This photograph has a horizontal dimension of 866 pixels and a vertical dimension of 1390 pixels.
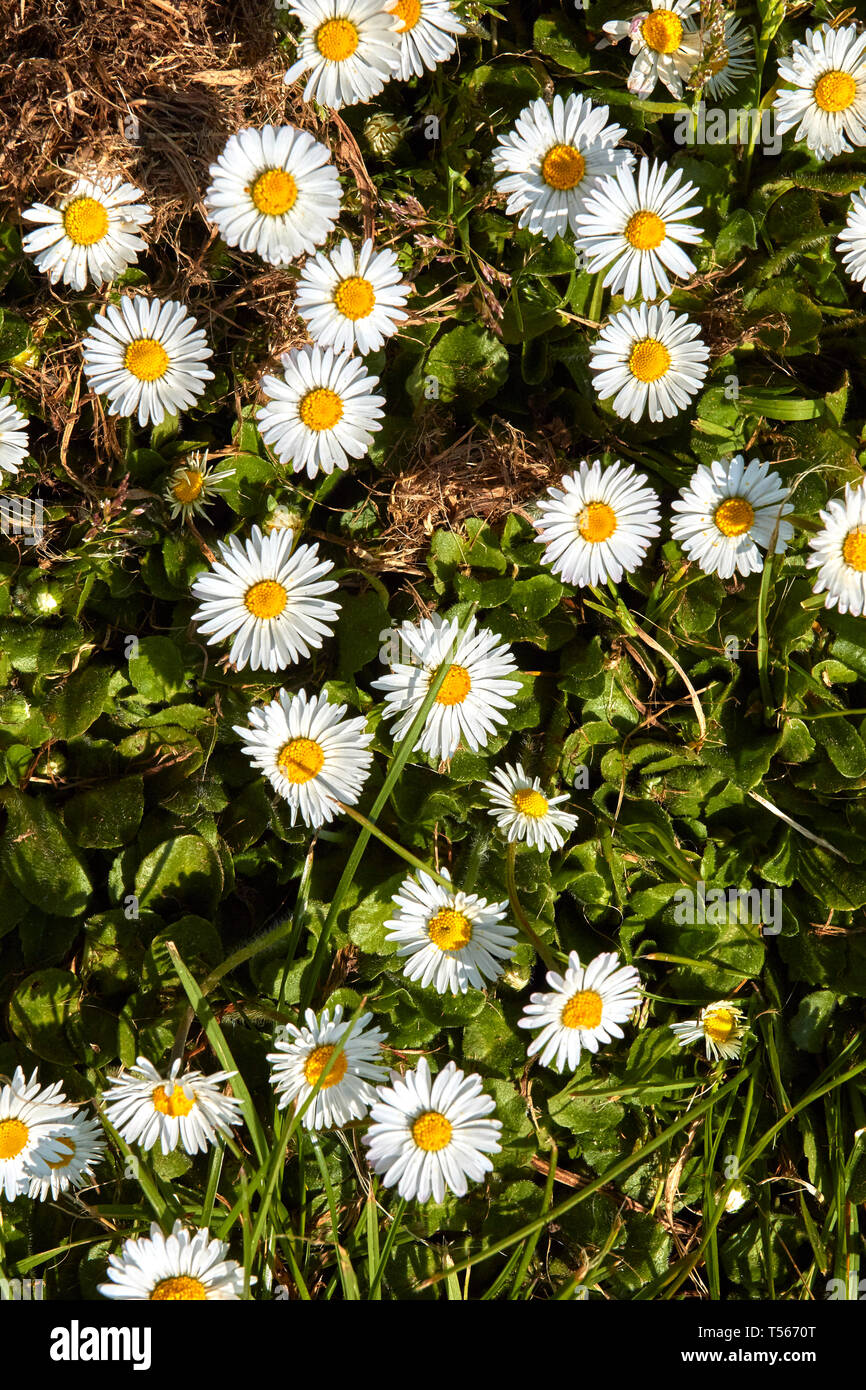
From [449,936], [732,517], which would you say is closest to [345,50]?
[732,517]

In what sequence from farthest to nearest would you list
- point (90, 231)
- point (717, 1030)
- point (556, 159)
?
point (717, 1030)
point (90, 231)
point (556, 159)

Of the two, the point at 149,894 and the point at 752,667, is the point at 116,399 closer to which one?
the point at 149,894

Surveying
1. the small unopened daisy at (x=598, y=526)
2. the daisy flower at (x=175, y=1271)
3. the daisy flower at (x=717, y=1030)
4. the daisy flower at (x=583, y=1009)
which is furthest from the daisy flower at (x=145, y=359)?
the daisy flower at (x=717, y=1030)

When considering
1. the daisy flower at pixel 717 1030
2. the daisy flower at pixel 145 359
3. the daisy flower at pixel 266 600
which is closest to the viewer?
the daisy flower at pixel 266 600

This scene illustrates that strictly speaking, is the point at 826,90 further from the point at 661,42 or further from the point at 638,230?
the point at 638,230

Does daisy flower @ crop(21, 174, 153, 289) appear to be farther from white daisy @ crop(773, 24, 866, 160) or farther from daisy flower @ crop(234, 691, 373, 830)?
white daisy @ crop(773, 24, 866, 160)

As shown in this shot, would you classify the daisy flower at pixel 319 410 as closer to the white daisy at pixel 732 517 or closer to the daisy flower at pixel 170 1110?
the white daisy at pixel 732 517

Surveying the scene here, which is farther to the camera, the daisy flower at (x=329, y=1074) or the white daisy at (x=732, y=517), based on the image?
the white daisy at (x=732, y=517)

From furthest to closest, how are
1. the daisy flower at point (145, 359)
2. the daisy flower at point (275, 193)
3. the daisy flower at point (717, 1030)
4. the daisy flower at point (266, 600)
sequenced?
1. the daisy flower at point (717, 1030)
2. the daisy flower at point (145, 359)
3. the daisy flower at point (266, 600)
4. the daisy flower at point (275, 193)
